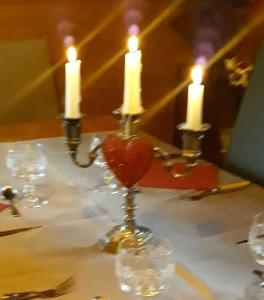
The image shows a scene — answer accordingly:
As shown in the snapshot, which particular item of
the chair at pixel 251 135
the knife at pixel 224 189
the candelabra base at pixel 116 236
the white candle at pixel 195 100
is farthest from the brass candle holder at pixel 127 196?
the chair at pixel 251 135

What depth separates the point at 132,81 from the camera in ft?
3.60

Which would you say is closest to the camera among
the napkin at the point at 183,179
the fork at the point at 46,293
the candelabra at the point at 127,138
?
the fork at the point at 46,293

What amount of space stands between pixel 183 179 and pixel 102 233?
35 centimetres

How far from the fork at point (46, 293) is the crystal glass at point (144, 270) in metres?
0.09

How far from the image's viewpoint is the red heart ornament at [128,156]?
110 cm

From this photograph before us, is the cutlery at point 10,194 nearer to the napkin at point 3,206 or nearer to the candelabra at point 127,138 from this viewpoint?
the napkin at point 3,206

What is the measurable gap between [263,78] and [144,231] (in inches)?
30.8

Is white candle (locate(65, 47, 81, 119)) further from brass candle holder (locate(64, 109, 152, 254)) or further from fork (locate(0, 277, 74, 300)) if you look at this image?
fork (locate(0, 277, 74, 300))

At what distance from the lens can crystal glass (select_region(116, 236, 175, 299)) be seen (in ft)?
3.15

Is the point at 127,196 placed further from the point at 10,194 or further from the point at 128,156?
the point at 10,194

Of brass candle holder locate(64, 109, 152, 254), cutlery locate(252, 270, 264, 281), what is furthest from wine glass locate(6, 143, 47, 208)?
cutlery locate(252, 270, 264, 281)

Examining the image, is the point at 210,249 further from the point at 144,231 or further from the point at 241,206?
the point at 241,206

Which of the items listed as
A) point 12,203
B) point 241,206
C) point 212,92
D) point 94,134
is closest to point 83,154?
point 94,134

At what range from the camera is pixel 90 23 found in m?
2.79
